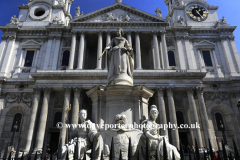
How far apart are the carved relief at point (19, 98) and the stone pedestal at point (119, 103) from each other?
21.7m

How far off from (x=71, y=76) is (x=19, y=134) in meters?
10.2

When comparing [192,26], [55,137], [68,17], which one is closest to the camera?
[55,137]

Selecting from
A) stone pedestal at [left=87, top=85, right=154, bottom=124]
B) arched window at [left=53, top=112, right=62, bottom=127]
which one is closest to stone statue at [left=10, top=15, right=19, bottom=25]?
arched window at [left=53, top=112, right=62, bottom=127]

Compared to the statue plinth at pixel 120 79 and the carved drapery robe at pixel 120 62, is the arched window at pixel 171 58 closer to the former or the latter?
the carved drapery robe at pixel 120 62

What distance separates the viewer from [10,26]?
29.6 metres

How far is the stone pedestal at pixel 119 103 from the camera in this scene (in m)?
7.14

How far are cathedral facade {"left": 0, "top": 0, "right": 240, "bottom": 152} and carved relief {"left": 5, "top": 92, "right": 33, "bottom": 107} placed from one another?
0.12m

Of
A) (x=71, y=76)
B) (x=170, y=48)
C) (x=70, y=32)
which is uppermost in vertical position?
(x=70, y=32)

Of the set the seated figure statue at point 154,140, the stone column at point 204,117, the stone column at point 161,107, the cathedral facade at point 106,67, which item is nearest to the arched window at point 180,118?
the cathedral facade at point 106,67

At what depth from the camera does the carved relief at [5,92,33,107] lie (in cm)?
2573

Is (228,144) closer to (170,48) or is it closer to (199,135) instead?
(199,135)

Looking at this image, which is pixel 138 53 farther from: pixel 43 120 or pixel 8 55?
pixel 8 55

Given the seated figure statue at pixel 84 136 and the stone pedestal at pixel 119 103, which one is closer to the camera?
the seated figure statue at pixel 84 136

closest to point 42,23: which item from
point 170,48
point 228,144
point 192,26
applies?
point 170,48
